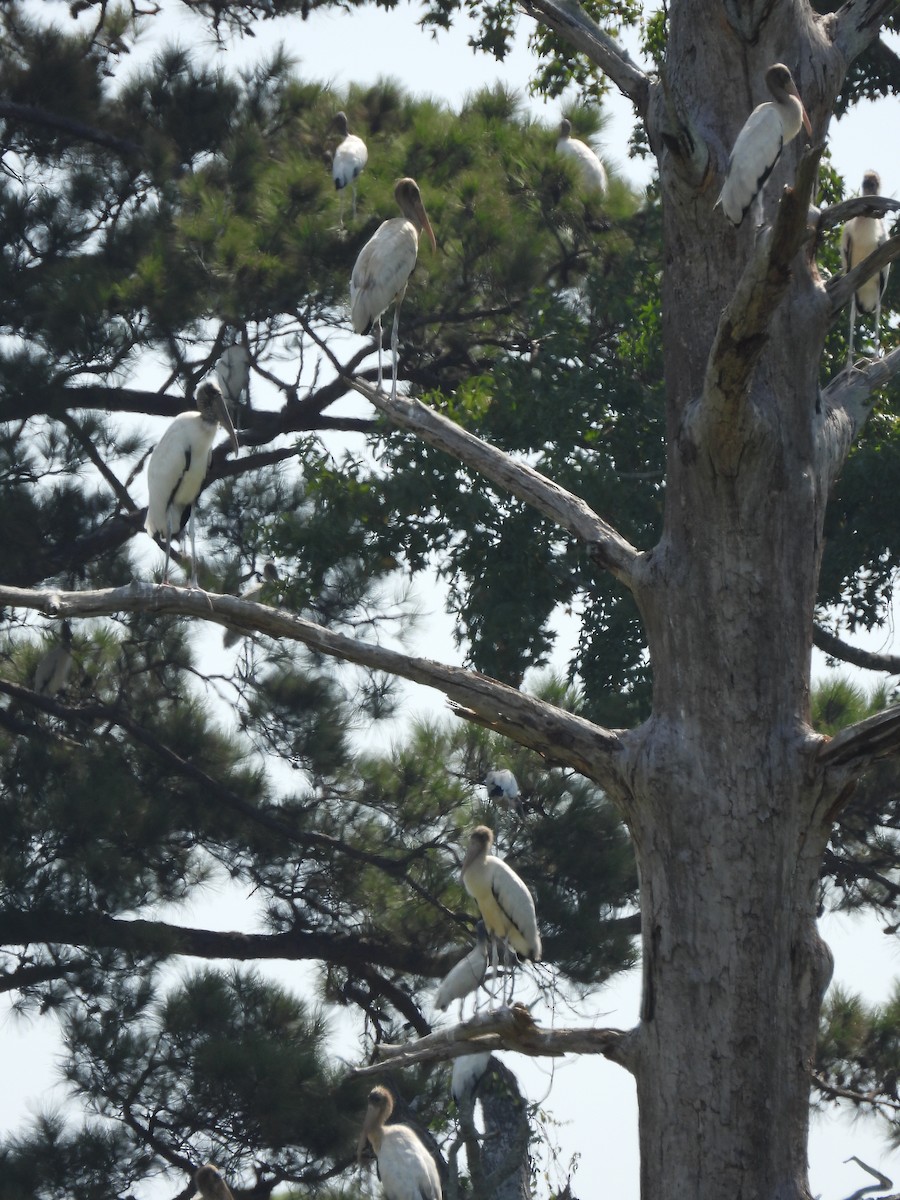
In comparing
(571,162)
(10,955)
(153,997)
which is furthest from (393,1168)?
(571,162)

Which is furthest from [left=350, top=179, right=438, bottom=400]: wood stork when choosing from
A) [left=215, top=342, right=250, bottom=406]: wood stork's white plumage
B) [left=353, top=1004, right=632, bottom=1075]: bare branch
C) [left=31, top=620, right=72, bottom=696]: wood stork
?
[left=353, top=1004, right=632, bottom=1075]: bare branch

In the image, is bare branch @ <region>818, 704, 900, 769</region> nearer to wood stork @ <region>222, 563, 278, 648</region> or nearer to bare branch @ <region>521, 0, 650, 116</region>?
bare branch @ <region>521, 0, 650, 116</region>

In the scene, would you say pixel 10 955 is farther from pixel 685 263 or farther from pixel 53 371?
pixel 685 263

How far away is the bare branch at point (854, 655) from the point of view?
8938 mm

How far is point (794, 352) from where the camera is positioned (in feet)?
13.5

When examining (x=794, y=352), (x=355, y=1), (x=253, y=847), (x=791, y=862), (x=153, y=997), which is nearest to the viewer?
(x=791, y=862)

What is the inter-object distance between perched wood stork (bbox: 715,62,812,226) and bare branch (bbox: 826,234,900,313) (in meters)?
0.23

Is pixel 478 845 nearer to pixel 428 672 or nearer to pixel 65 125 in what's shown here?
pixel 428 672

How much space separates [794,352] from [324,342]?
5479 millimetres

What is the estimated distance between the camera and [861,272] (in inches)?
156

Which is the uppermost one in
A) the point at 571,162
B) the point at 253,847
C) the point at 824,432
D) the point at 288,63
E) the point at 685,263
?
the point at 288,63

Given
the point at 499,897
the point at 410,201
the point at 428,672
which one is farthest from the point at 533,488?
the point at 410,201

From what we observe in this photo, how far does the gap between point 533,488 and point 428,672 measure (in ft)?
1.87

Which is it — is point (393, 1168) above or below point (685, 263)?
below
